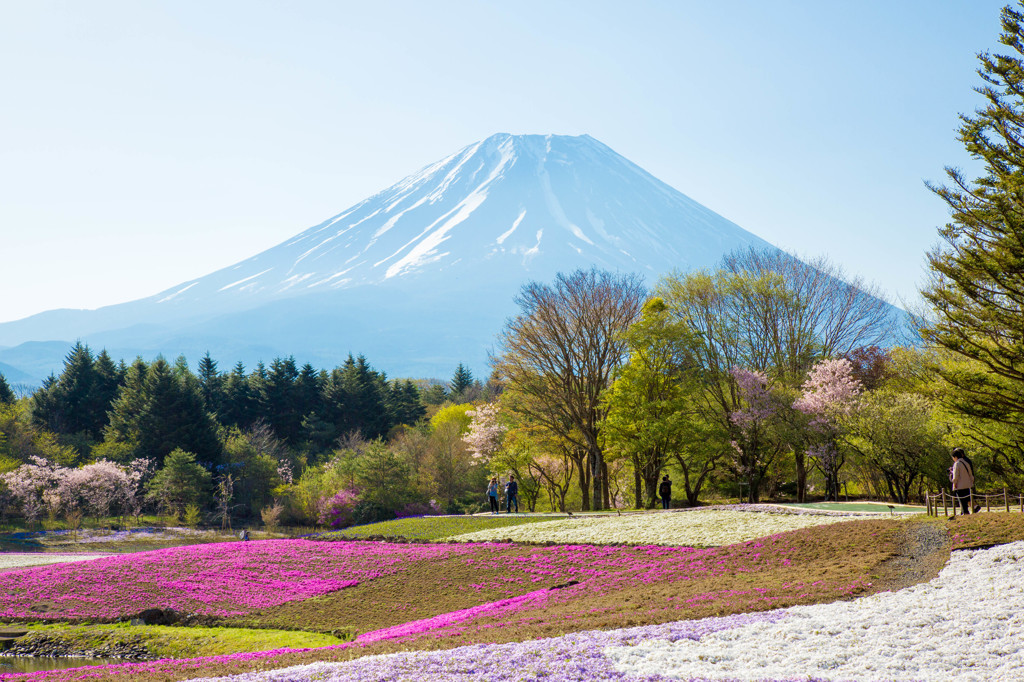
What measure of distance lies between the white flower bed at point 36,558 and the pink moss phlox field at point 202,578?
21.4ft

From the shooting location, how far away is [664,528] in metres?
27.0

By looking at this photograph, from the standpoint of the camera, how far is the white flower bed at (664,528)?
24.3m

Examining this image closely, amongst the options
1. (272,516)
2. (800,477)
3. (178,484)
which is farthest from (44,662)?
(800,477)

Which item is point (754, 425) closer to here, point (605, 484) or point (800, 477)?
point (800, 477)

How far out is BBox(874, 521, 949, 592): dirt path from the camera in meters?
15.1

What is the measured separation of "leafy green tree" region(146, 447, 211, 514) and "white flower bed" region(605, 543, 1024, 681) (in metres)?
45.7

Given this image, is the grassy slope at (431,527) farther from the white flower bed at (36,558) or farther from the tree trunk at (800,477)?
the tree trunk at (800,477)

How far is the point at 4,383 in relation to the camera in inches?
2662

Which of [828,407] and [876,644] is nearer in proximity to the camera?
[876,644]

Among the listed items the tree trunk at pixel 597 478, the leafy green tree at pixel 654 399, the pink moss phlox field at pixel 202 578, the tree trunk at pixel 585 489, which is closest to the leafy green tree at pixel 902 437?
the leafy green tree at pixel 654 399

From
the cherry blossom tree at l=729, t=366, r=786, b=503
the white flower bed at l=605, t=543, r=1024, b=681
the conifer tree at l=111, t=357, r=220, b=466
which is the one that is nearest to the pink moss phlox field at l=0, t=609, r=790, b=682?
the white flower bed at l=605, t=543, r=1024, b=681

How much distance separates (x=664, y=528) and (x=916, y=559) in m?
11.1

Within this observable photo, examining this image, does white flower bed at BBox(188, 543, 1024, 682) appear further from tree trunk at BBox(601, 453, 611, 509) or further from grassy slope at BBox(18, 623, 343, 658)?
tree trunk at BBox(601, 453, 611, 509)

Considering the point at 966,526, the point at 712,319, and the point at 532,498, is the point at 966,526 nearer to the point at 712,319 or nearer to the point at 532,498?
the point at 712,319
